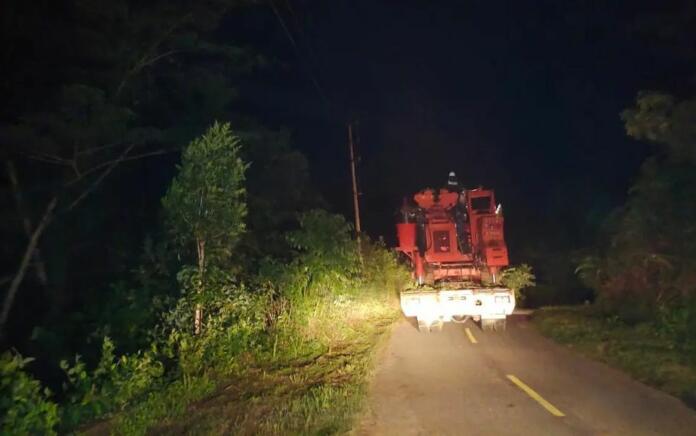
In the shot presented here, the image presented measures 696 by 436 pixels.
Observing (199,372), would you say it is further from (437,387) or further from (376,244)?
(376,244)

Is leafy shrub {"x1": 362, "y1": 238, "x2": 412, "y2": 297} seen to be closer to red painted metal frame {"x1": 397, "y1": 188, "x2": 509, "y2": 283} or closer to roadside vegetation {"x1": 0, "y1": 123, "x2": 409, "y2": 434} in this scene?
red painted metal frame {"x1": 397, "y1": 188, "x2": 509, "y2": 283}

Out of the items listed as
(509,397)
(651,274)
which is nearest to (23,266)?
(509,397)

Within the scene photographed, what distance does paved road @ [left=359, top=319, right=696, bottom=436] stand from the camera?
26.9 feet

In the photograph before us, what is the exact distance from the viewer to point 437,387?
10547 millimetres

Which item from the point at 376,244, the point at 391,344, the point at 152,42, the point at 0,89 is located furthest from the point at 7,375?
the point at 376,244

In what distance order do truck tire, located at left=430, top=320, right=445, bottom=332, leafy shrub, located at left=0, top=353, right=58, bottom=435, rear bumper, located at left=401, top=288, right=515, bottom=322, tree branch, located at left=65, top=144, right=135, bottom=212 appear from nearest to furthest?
leafy shrub, located at left=0, top=353, right=58, bottom=435, rear bumper, located at left=401, top=288, right=515, bottom=322, tree branch, located at left=65, top=144, right=135, bottom=212, truck tire, located at left=430, top=320, right=445, bottom=332

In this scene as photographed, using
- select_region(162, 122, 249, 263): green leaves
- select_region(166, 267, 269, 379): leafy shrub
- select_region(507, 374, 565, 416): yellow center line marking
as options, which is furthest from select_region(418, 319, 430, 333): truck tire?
select_region(162, 122, 249, 263): green leaves

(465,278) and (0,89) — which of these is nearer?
(0,89)

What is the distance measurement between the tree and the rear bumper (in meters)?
5.16

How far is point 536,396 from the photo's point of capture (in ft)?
32.1

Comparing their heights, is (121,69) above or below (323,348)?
above

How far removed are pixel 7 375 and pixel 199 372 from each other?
3.28 metres

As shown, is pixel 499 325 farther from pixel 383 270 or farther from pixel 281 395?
pixel 383 270

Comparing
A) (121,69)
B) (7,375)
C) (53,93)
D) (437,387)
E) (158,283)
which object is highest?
(121,69)
